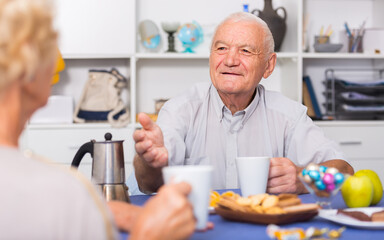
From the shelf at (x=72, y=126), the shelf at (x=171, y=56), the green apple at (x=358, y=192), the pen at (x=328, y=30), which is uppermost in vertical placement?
the pen at (x=328, y=30)

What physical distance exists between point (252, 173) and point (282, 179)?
0.75 feet

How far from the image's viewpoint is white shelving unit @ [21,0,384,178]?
3340 millimetres

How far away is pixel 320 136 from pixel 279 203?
3.15 feet

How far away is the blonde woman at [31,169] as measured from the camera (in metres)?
0.63

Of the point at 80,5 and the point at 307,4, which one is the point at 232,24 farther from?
the point at 307,4

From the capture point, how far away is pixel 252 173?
1.36 meters

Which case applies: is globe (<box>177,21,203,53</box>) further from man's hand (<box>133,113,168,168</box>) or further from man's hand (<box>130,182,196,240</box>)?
man's hand (<box>130,182,196,240</box>)

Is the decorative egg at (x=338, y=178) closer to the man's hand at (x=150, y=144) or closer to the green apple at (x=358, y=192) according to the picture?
the green apple at (x=358, y=192)

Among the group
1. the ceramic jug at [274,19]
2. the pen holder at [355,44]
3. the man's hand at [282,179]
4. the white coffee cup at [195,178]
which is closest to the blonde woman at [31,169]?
the white coffee cup at [195,178]

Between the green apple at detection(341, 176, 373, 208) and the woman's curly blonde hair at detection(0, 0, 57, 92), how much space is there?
2.93 feet

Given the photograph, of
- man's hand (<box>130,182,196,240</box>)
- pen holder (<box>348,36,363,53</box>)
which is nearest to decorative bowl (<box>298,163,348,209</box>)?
man's hand (<box>130,182,196,240</box>)

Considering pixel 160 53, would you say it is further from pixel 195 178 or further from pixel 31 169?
pixel 31 169

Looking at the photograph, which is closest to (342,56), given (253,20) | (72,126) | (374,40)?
(374,40)

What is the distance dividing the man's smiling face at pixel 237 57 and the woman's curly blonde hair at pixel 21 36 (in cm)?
145
